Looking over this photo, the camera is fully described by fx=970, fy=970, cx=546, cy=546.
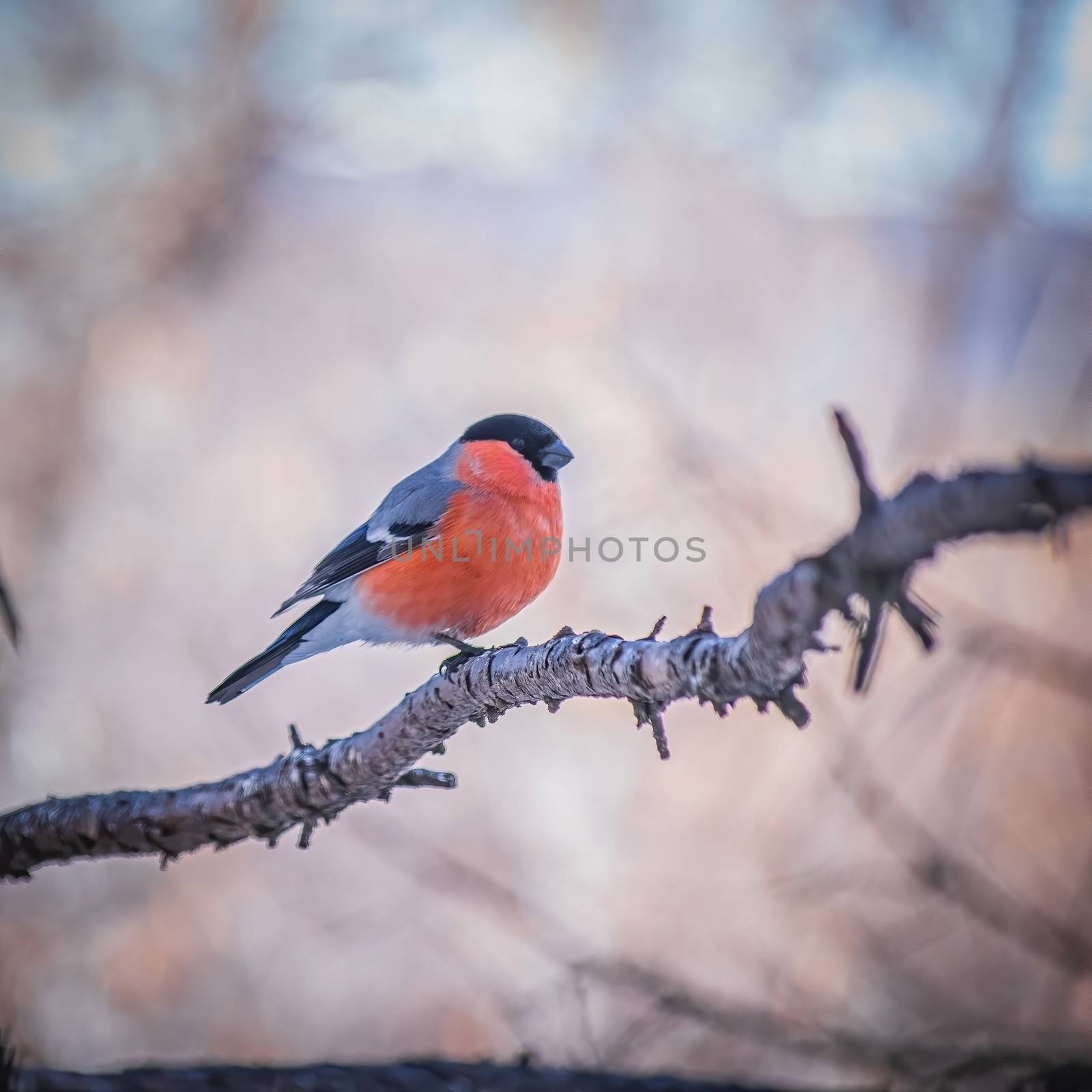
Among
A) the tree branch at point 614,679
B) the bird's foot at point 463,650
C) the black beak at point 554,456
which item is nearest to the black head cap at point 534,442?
the black beak at point 554,456

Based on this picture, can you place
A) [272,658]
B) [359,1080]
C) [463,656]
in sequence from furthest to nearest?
[272,658]
[463,656]
[359,1080]

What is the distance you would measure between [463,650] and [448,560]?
0.32 metres

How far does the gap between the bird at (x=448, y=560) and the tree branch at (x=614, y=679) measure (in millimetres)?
762

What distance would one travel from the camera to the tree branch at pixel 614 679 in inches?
29.4

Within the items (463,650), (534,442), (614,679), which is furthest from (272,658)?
(614,679)

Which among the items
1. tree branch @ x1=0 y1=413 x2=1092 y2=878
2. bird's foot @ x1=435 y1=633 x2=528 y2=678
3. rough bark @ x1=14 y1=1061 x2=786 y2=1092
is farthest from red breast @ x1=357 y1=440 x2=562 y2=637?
rough bark @ x1=14 y1=1061 x2=786 y2=1092

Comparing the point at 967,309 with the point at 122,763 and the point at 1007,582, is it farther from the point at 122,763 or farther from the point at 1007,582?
the point at 122,763

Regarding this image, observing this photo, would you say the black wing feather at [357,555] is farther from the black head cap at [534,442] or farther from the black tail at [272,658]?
the black head cap at [534,442]

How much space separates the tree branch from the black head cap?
131 centimetres

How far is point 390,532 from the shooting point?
3.05 m

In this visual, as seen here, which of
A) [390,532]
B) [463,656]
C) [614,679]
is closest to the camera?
[614,679]

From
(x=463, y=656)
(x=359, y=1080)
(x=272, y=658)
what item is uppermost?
(x=272, y=658)

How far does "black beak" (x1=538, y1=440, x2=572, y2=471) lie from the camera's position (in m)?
3.08

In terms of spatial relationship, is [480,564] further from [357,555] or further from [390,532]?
[357,555]
